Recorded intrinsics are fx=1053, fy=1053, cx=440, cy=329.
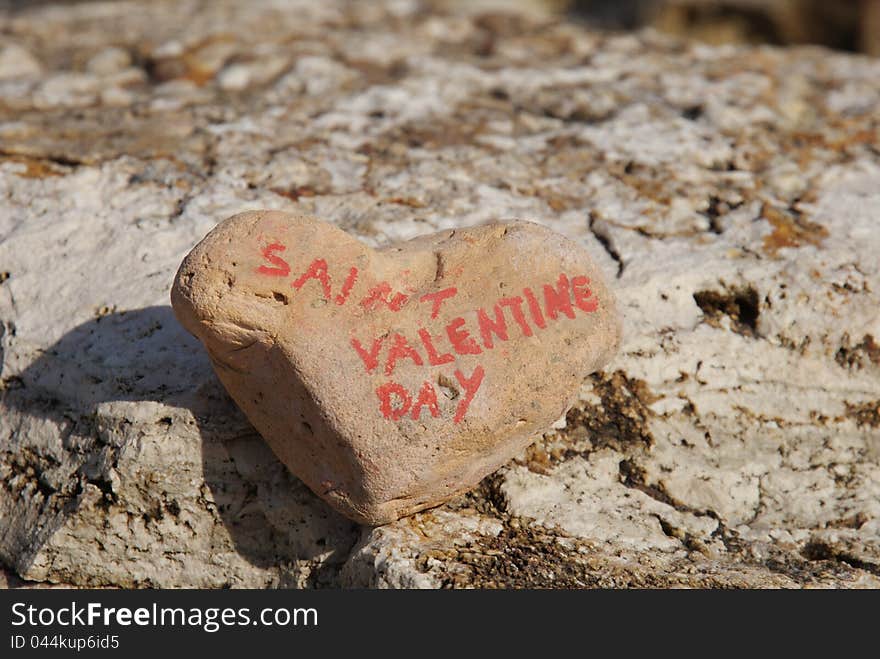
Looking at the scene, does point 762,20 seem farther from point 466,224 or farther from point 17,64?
point 17,64

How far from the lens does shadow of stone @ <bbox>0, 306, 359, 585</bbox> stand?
245cm

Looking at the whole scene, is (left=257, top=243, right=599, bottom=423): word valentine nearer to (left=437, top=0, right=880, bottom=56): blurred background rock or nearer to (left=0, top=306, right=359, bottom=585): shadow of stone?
(left=0, top=306, right=359, bottom=585): shadow of stone

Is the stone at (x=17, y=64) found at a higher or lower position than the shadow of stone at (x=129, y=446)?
higher

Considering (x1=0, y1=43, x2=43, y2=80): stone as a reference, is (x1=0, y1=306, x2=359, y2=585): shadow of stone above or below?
below

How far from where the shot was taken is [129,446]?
2.42m

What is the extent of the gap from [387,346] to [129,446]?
0.67 m

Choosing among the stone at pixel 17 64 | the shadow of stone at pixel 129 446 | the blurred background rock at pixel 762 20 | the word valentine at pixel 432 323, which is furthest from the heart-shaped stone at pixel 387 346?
the blurred background rock at pixel 762 20

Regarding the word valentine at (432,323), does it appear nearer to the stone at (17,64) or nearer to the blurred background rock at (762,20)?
the stone at (17,64)

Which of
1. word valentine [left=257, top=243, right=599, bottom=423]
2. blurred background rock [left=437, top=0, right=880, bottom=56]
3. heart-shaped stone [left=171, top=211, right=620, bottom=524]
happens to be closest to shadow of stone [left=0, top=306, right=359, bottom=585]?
heart-shaped stone [left=171, top=211, right=620, bottom=524]

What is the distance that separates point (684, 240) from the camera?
298 centimetres

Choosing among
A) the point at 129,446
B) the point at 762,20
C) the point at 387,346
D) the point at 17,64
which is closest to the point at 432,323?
the point at 387,346

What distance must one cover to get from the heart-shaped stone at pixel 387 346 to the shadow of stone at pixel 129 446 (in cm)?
13

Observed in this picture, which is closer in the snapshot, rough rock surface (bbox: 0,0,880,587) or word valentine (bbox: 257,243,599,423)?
word valentine (bbox: 257,243,599,423)

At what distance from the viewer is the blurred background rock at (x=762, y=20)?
559 centimetres
